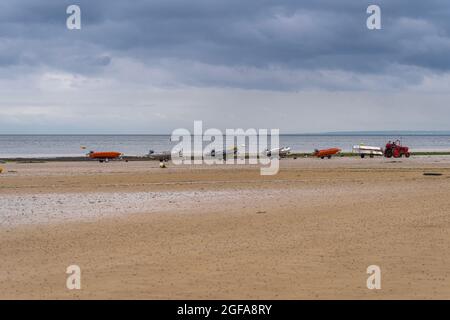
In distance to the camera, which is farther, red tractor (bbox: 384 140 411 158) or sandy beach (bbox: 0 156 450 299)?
red tractor (bbox: 384 140 411 158)

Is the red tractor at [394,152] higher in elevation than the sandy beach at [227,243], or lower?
higher

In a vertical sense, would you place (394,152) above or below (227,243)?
above

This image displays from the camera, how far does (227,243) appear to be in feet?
54.1

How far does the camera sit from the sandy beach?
12.0 meters

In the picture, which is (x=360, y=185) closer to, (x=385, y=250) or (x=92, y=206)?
(x=92, y=206)

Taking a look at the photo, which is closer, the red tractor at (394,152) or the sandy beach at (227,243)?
the sandy beach at (227,243)

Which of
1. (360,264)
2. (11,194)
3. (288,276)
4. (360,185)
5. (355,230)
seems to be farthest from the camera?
(360,185)

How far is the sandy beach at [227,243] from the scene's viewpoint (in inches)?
473

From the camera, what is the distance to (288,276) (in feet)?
42.1

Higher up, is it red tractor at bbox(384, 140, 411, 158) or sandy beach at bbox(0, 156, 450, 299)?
red tractor at bbox(384, 140, 411, 158)

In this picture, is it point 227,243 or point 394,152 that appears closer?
Answer: point 227,243
